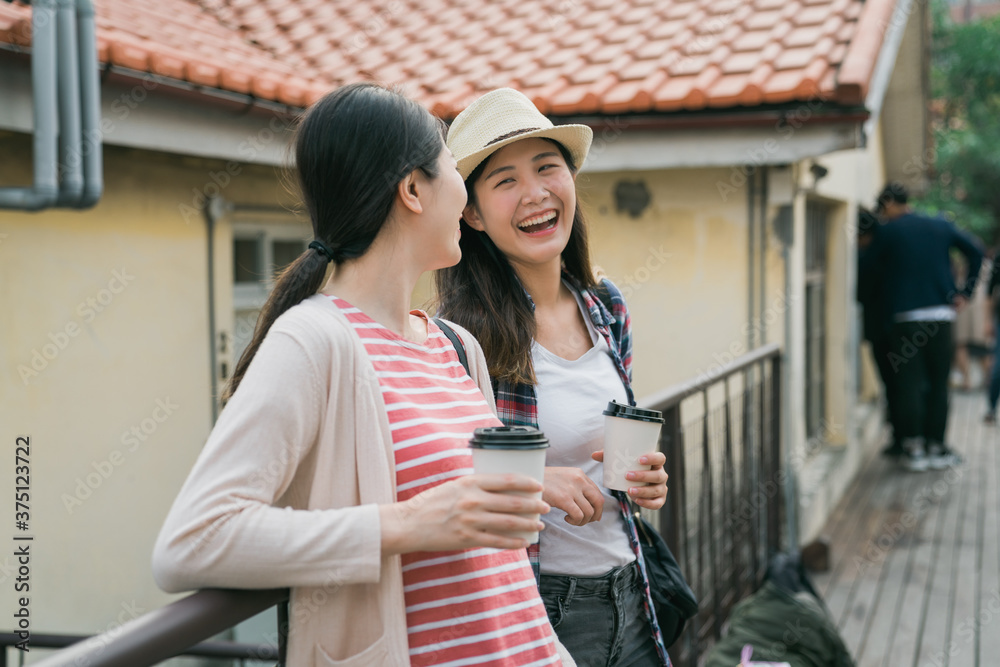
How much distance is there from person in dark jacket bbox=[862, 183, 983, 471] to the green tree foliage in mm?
9325

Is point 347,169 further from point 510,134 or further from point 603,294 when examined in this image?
point 603,294

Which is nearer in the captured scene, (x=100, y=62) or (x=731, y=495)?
(x=100, y=62)

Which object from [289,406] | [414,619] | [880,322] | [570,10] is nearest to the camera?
[289,406]

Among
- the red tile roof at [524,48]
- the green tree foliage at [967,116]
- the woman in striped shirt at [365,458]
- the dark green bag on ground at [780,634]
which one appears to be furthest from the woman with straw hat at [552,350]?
the green tree foliage at [967,116]

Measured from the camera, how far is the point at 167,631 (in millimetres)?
1015

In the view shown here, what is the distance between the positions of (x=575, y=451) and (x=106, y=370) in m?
2.92

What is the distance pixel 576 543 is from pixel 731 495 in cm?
211

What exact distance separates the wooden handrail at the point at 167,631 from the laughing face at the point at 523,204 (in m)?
1.01

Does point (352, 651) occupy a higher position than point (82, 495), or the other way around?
point (352, 651)

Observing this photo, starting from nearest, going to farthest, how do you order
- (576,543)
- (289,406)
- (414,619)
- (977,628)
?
1. (289,406)
2. (414,619)
3. (576,543)
4. (977,628)

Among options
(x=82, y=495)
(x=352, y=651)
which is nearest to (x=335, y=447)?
(x=352, y=651)

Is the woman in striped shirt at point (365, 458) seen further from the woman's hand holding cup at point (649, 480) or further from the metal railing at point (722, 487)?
the metal railing at point (722, 487)

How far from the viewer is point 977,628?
4.25 metres

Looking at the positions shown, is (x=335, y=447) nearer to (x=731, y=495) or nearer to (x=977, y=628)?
(x=731, y=495)
